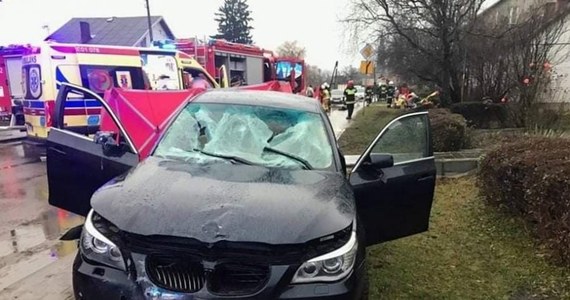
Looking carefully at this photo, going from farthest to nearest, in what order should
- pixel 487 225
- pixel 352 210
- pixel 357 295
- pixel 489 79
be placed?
pixel 489 79, pixel 487 225, pixel 352 210, pixel 357 295

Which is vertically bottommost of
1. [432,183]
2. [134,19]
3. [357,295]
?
[357,295]

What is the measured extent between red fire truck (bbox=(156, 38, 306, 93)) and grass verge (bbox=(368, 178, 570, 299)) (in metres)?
11.8

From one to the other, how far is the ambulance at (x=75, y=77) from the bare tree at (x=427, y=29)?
39.5 feet

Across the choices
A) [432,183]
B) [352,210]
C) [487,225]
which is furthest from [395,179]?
[487,225]

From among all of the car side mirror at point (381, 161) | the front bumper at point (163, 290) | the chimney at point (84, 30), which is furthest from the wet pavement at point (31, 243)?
the chimney at point (84, 30)

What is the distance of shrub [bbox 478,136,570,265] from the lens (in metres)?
4.66

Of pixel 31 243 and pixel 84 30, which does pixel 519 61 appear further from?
pixel 84 30

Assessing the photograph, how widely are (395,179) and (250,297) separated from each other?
1.96m

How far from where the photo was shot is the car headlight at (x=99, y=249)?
2890mm

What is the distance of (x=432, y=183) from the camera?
14.2 feet

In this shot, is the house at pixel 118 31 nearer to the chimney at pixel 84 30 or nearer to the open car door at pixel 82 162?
the chimney at pixel 84 30

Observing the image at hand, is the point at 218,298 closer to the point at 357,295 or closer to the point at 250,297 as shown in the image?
the point at 250,297

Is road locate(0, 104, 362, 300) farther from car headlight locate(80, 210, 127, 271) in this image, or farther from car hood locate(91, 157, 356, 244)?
car hood locate(91, 157, 356, 244)

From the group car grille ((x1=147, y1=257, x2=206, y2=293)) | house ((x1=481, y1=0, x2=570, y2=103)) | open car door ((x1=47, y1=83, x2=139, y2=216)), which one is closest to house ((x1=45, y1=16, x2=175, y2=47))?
house ((x1=481, y1=0, x2=570, y2=103))
